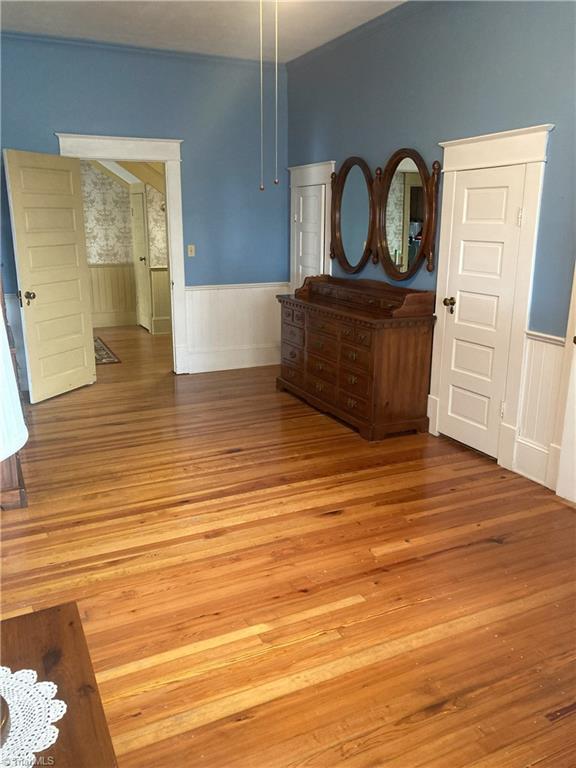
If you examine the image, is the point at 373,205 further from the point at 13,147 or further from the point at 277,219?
the point at 13,147

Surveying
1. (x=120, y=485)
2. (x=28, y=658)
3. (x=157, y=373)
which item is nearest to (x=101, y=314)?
(x=157, y=373)

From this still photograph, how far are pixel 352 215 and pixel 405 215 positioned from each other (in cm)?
82

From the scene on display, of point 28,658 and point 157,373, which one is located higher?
point 28,658

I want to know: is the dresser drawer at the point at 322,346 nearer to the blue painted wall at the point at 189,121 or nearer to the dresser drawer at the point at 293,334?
the dresser drawer at the point at 293,334

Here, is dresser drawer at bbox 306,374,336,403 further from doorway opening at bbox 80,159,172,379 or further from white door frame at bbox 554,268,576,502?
doorway opening at bbox 80,159,172,379

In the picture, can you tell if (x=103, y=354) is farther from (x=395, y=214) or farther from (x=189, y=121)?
(x=395, y=214)

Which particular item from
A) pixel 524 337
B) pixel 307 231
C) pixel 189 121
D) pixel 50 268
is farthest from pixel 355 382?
pixel 189 121

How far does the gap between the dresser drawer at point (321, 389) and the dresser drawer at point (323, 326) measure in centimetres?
40

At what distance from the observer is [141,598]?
100 inches

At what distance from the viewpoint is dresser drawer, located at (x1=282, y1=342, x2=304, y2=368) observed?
5277mm

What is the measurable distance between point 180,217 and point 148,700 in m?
4.83

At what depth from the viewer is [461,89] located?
12.9ft

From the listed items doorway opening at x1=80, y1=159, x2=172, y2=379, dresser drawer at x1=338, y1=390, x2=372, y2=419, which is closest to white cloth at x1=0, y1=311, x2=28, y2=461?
dresser drawer at x1=338, y1=390, x2=372, y2=419

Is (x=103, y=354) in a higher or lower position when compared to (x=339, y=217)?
lower
